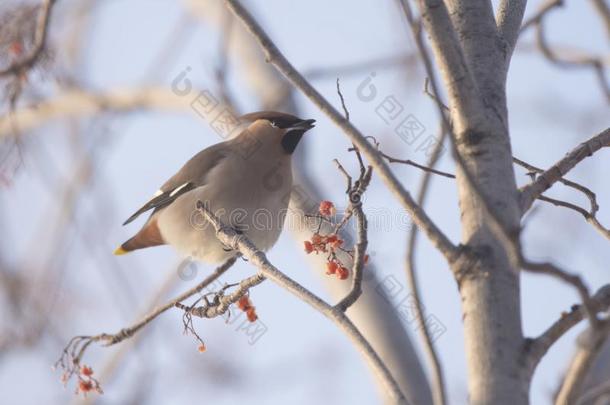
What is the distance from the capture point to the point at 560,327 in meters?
1.74

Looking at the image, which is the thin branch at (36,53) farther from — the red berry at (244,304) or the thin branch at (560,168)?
the thin branch at (560,168)

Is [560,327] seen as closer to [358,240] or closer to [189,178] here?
[358,240]

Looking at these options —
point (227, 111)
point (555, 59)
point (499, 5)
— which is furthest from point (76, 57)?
point (499, 5)

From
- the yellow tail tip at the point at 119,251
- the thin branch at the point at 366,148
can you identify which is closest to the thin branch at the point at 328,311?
the thin branch at the point at 366,148

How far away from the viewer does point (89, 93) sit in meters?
7.71

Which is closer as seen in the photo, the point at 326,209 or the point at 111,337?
the point at 111,337

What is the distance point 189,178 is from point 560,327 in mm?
3169

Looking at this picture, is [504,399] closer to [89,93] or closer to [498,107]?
[498,107]

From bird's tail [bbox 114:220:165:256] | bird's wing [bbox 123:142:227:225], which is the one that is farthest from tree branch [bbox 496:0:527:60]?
bird's tail [bbox 114:220:165:256]

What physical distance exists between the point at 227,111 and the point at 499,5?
385 centimetres

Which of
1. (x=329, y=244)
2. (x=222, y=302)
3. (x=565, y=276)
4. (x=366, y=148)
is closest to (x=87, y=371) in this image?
(x=222, y=302)

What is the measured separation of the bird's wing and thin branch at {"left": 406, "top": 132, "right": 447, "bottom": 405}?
153 centimetres

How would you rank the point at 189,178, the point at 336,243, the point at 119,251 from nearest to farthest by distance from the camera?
the point at 336,243, the point at 189,178, the point at 119,251

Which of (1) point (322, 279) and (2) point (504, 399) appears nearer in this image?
(2) point (504, 399)
